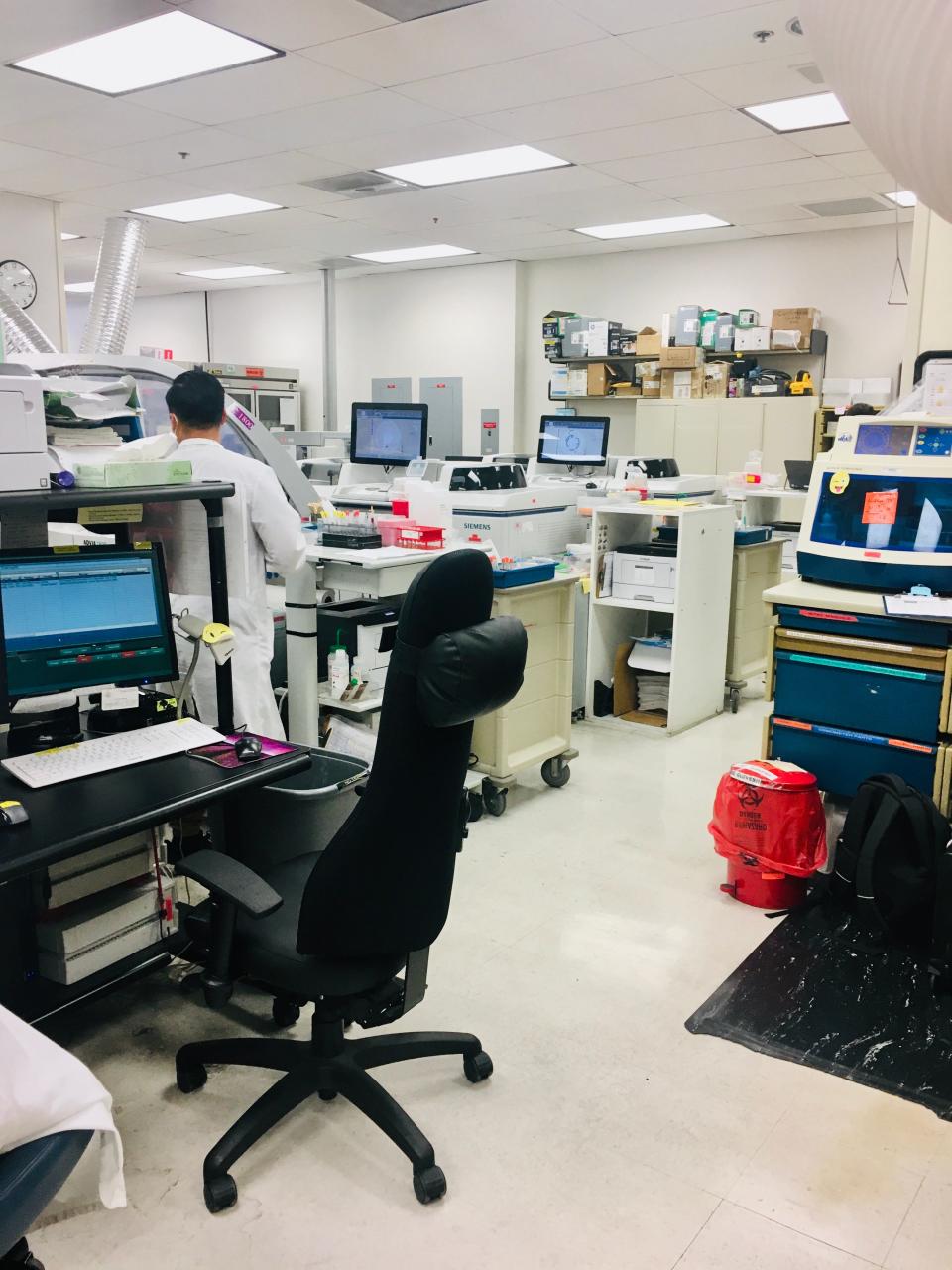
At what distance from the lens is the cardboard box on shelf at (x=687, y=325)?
296 inches

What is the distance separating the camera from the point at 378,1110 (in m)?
1.93

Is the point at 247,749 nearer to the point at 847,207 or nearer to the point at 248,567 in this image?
the point at 248,567

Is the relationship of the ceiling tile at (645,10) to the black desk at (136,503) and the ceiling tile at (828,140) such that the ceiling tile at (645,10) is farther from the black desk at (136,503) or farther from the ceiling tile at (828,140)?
the black desk at (136,503)

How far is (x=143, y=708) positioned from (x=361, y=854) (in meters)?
0.86

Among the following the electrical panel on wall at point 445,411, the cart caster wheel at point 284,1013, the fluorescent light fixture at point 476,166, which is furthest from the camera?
the electrical panel on wall at point 445,411

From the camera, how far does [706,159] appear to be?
5547mm

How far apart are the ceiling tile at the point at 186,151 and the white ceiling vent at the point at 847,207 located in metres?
3.57

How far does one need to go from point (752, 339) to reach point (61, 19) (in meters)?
5.03

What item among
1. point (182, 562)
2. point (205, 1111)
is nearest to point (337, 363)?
point (182, 562)

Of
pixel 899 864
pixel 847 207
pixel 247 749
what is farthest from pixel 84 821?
pixel 847 207

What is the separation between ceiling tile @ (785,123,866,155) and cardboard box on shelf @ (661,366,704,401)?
2.28 m

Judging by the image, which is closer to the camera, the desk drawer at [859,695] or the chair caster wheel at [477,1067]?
the chair caster wheel at [477,1067]

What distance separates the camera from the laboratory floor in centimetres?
174

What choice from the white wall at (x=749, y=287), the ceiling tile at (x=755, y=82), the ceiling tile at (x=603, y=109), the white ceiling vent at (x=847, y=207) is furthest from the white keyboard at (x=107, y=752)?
the white wall at (x=749, y=287)
